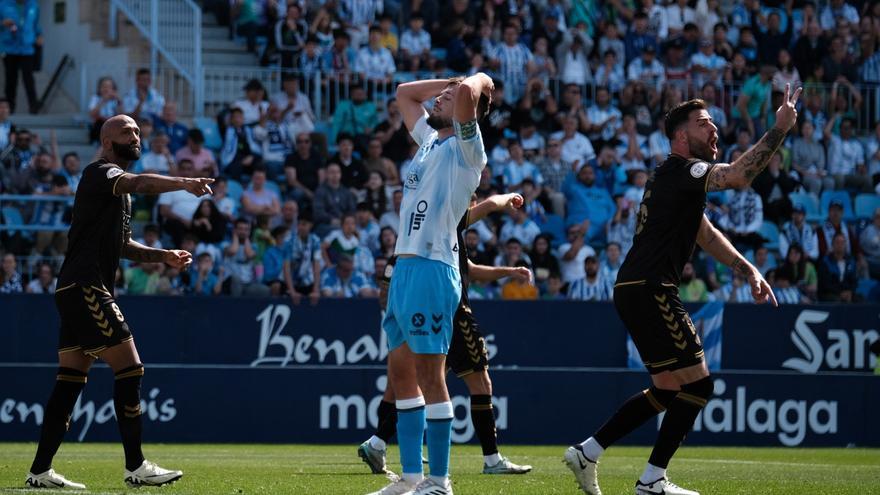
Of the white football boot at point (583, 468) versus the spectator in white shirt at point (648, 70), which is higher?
the spectator in white shirt at point (648, 70)

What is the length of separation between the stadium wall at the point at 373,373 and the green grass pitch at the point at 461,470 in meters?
0.95

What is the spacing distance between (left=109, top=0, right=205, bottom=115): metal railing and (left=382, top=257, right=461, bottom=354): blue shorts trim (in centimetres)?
1555

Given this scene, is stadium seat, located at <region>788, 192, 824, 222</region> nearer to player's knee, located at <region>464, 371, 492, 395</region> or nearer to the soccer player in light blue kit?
player's knee, located at <region>464, 371, 492, 395</region>

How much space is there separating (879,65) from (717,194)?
5.69 metres

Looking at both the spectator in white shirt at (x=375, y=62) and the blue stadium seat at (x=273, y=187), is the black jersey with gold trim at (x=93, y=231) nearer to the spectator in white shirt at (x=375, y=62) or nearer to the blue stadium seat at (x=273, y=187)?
the blue stadium seat at (x=273, y=187)

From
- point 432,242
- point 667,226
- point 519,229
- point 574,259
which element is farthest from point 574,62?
point 432,242

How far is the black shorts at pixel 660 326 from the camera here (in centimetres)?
917

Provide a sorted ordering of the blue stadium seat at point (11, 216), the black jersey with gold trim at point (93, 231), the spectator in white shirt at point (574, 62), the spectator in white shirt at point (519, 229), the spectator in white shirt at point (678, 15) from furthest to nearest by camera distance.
→ the spectator in white shirt at point (678, 15) → the spectator in white shirt at point (574, 62) → the spectator in white shirt at point (519, 229) → the blue stadium seat at point (11, 216) → the black jersey with gold trim at point (93, 231)

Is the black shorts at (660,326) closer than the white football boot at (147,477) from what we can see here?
Yes

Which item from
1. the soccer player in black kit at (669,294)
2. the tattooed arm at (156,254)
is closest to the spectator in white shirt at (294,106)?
the tattooed arm at (156,254)

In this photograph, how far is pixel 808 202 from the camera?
941 inches

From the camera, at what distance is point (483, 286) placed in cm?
2031

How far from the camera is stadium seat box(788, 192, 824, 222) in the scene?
2366 cm

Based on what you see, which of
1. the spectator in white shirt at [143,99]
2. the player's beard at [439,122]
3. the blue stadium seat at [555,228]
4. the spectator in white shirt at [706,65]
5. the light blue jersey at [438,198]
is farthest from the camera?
the spectator in white shirt at [706,65]
